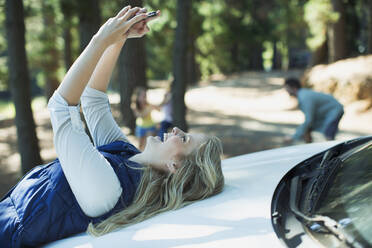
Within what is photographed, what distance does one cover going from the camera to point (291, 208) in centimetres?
174

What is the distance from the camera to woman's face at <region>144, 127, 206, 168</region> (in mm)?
2330

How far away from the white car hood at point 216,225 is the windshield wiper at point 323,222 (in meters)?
0.12

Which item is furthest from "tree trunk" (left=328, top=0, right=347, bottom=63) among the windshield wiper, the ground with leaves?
the windshield wiper

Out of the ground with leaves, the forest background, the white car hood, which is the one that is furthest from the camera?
the ground with leaves

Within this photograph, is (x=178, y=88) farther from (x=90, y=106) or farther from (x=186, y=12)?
(x=90, y=106)

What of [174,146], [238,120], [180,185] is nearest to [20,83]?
[174,146]

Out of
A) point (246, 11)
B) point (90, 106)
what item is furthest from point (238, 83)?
point (90, 106)

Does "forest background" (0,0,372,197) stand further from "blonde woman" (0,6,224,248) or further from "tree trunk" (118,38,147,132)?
"blonde woman" (0,6,224,248)

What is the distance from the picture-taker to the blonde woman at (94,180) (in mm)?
1901

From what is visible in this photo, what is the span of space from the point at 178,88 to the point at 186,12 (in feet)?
5.01

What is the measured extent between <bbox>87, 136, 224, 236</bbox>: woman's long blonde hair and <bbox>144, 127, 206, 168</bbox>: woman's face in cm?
4

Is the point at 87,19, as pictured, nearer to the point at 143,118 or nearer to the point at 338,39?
the point at 143,118

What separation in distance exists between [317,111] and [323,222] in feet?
18.0

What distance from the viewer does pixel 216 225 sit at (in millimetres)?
1743
